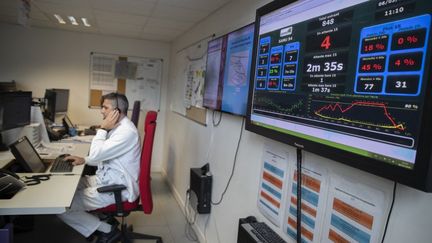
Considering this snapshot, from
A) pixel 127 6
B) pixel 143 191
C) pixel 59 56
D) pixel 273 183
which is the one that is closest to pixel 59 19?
pixel 59 56

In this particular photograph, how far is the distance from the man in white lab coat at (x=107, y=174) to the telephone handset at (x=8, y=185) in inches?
21.2

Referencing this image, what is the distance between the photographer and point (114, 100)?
2.62m

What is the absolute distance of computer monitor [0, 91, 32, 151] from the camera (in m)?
2.47

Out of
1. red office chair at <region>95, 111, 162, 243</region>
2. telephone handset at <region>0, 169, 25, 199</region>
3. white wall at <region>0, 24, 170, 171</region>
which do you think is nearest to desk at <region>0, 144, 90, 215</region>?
telephone handset at <region>0, 169, 25, 199</region>

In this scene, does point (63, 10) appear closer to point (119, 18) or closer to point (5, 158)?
point (119, 18)

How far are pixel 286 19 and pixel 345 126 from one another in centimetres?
66

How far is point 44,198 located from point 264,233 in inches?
51.6

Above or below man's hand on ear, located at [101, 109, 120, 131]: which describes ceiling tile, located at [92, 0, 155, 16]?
above

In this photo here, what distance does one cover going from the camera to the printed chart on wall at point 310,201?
1340mm

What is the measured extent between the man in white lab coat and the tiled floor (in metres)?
0.53

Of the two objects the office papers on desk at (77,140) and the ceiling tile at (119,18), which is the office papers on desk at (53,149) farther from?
the ceiling tile at (119,18)

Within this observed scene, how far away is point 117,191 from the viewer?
2240 millimetres

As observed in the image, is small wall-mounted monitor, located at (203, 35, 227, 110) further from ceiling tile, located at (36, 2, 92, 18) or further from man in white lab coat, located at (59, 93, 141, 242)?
ceiling tile, located at (36, 2, 92, 18)

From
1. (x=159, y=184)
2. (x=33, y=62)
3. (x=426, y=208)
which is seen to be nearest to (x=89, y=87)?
(x=33, y=62)
